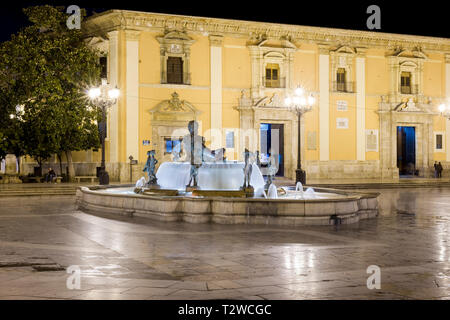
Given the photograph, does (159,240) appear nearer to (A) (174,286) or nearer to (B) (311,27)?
(A) (174,286)

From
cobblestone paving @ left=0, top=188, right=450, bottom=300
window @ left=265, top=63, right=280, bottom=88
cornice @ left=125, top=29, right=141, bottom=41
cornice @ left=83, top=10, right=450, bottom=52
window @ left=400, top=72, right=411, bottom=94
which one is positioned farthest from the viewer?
window @ left=400, top=72, right=411, bottom=94

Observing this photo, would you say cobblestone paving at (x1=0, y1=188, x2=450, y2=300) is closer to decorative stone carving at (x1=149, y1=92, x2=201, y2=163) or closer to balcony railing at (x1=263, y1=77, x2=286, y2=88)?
decorative stone carving at (x1=149, y1=92, x2=201, y2=163)

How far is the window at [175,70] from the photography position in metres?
26.2

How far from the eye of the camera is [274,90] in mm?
27734

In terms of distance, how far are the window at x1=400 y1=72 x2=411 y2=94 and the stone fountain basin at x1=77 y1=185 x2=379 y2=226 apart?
20.9 m

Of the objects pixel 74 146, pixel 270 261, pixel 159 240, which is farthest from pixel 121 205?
pixel 74 146

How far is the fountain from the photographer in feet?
32.3

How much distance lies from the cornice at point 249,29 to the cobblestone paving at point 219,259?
16.4 metres

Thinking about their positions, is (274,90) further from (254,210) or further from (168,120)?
(254,210)

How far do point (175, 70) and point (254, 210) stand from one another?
17.4 m

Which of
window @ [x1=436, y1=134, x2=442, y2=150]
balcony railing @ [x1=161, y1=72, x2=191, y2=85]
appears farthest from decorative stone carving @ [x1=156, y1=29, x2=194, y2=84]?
window @ [x1=436, y1=134, x2=442, y2=150]

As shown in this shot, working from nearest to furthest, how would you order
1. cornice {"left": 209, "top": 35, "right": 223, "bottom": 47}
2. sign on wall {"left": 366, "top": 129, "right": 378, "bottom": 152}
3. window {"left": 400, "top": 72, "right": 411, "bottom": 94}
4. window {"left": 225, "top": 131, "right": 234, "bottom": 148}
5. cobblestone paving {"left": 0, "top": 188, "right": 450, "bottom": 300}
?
cobblestone paving {"left": 0, "top": 188, "right": 450, "bottom": 300}
cornice {"left": 209, "top": 35, "right": 223, "bottom": 47}
window {"left": 225, "top": 131, "right": 234, "bottom": 148}
sign on wall {"left": 366, "top": 129, "right": 378, "bottom": 152}
window {"left": 400, "top": 72, "right": 411, "bottom": 94}

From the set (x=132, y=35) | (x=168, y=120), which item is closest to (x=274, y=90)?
(x=168, y=120)
